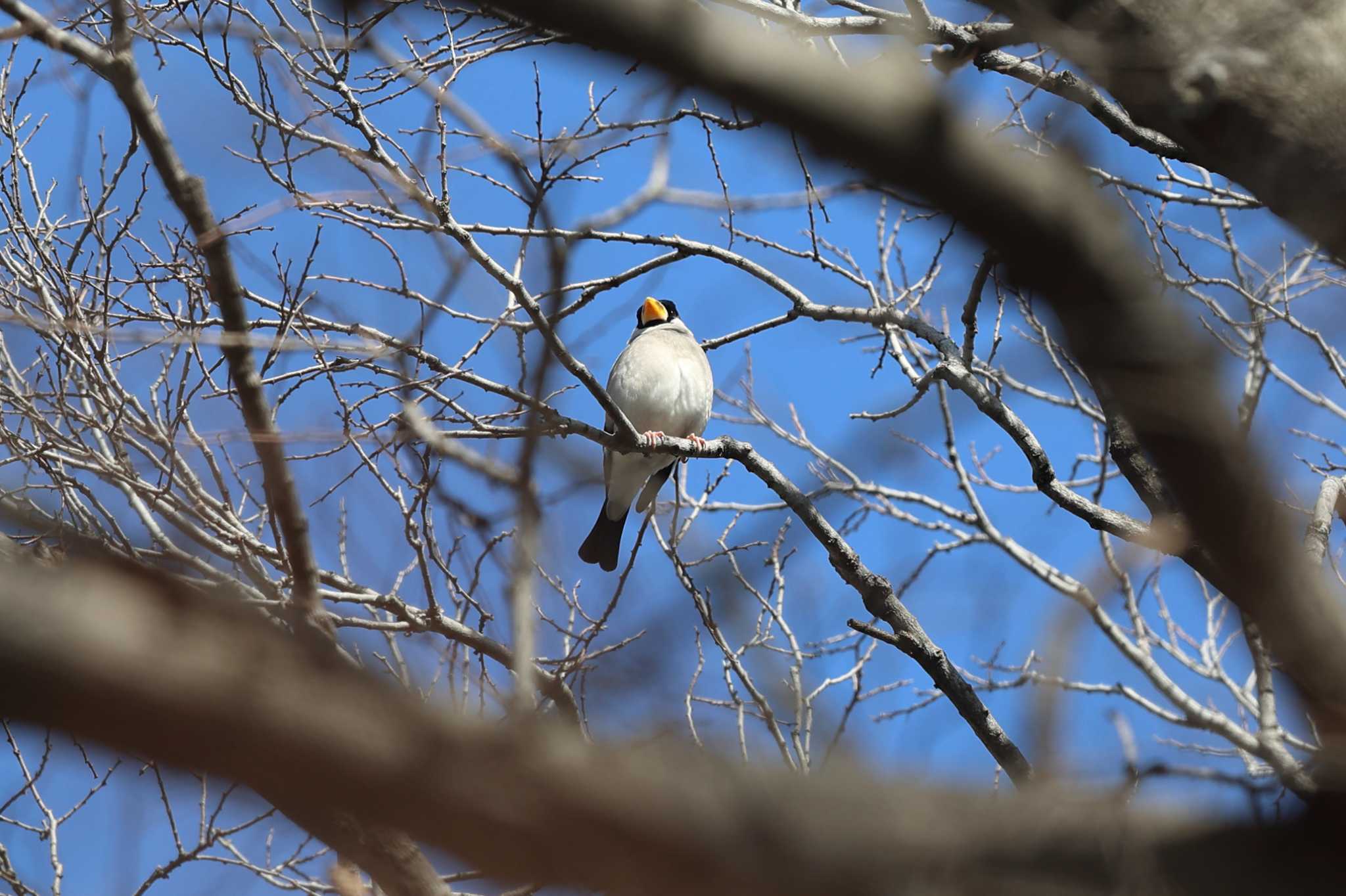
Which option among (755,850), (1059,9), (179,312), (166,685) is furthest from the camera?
(179,312)

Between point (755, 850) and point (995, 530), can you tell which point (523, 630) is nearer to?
point (755, 850)

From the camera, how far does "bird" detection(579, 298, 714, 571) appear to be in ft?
24.5

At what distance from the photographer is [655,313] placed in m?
9.66

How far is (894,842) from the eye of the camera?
1.14 meters

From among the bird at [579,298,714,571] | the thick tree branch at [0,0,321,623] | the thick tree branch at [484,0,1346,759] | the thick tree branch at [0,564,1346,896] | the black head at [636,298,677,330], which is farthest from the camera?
the black head at [636,298,677,330]

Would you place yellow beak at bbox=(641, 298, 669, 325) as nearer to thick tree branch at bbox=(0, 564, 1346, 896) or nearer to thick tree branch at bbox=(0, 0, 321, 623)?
thick tree branch at bbox=(0, 0, 321, 623)

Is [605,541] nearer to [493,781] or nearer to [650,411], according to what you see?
[650,411]

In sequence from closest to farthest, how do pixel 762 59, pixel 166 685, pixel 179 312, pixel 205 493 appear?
pixel 166 685 < pixel 762 59 < pixel 205 493 < pixel 179 312

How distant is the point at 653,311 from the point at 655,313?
0.03 metres

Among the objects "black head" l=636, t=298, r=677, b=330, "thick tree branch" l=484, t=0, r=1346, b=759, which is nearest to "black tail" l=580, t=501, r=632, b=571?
"black head" l=636, t=298, r=677, b=330

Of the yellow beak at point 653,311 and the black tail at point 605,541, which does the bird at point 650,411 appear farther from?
the yellow beak at point 653,311

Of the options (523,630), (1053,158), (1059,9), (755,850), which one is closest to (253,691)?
(755,850)

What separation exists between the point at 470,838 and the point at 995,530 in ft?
19.0

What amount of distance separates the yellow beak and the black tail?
2.41 meters
